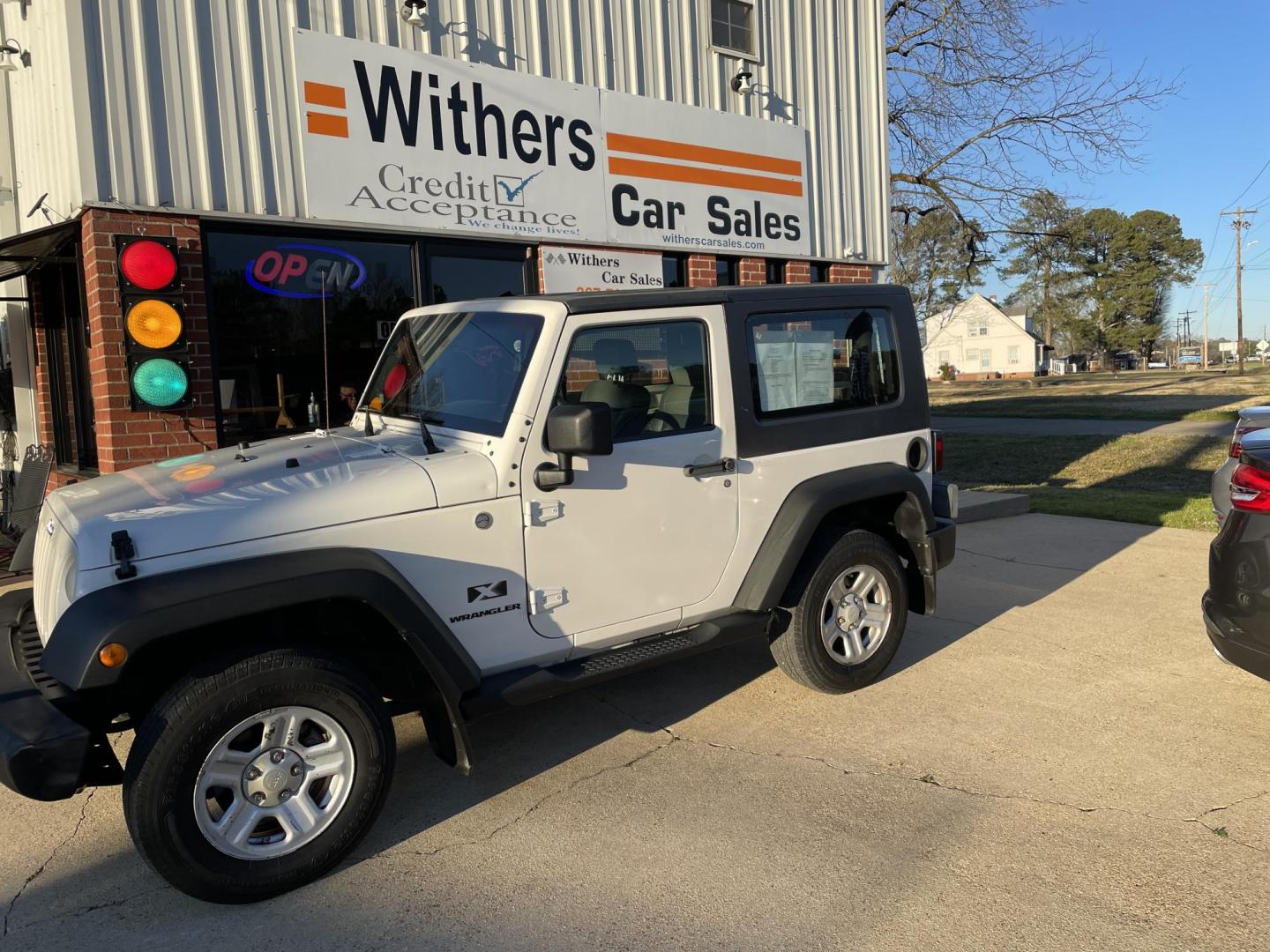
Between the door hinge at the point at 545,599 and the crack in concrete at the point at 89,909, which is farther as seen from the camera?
the door hinge at the point at 545,599

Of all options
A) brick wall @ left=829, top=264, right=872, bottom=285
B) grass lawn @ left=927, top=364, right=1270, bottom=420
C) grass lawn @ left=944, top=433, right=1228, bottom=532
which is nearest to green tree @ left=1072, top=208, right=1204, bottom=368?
grass lawn @ left=927, top=364, right=1270, bottom=420

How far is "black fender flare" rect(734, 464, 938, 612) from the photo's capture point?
406 centimetres

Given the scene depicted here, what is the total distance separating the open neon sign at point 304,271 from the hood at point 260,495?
12.0 ft

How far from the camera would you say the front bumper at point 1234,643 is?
3539 mm

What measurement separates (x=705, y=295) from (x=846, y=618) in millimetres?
1705

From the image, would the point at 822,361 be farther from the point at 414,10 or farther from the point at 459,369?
the point at 414,10

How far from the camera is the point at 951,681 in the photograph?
463 cm

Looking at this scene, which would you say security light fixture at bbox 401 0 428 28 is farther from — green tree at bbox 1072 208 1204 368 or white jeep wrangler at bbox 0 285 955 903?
green tree at bbox 1072 208 1204 368

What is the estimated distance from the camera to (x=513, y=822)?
3330 mm

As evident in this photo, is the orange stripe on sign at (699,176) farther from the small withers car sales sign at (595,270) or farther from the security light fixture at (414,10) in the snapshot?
the security light fixture at (414,10)

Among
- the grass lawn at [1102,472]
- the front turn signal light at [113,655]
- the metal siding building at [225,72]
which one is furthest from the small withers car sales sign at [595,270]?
the front turn signal light at [113,655]

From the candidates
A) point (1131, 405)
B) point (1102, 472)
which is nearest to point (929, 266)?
point (1131, 405)

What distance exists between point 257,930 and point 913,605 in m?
3.40

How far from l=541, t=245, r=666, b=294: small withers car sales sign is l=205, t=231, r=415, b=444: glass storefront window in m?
1.33
